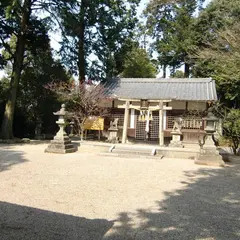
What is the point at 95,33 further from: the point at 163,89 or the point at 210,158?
the point at 210,158

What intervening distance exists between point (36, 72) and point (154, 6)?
13.3 metres

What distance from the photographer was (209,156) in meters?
8.34

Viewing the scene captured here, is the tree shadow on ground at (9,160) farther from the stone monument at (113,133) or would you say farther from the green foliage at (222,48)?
the green foliage at (222,48)

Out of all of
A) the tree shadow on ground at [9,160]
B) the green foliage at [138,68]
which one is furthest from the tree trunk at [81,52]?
the tree shadow on ground at [9,160]

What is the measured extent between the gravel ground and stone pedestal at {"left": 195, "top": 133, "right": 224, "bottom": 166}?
882 millimetres

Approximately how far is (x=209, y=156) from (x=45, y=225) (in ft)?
21.0

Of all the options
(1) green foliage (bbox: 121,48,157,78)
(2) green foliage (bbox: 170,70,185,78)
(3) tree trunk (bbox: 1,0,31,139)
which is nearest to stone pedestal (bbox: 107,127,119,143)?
(3) tree trunk (bbox: 1,0,31,139)

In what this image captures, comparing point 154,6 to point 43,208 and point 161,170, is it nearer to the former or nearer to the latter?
point 161,170

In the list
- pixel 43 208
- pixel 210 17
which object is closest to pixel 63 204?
pixel 43 208

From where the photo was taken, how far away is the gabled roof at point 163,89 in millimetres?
13594

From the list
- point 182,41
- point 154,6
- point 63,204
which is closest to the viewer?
point 63,204

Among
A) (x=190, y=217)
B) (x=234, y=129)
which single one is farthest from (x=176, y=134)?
(x=190, y=217)

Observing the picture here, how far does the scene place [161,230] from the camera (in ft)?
10.4

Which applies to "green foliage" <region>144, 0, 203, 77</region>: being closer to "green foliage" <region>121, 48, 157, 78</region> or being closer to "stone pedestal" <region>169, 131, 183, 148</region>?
"green foliage" <region>121, 48, 157, 78</region>
